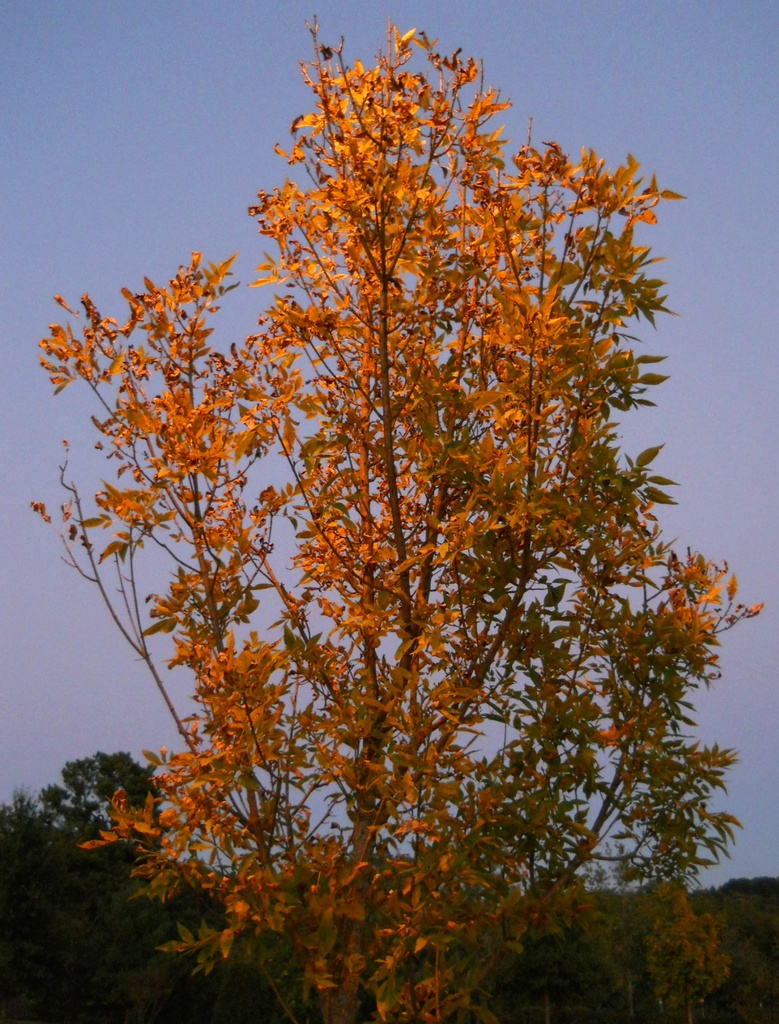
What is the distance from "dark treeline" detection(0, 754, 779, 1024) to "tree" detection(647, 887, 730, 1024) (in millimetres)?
432

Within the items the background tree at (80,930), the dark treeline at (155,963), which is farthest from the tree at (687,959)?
the background tree at (80,930)

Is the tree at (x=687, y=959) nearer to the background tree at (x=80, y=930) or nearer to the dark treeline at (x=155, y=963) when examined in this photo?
the dark treeline at (x=155, y=963)

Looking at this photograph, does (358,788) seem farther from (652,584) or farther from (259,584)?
(652,584)

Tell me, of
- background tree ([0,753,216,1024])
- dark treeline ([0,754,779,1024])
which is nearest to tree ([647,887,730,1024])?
dark treeline ([0,754,779,1024])

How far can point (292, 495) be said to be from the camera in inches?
168

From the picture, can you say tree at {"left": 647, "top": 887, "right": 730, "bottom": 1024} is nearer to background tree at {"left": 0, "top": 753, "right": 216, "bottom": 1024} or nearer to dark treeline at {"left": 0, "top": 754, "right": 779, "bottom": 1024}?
dark treeline at {"left": 0, "top": 754, "right": 779, "bottom": 1024}

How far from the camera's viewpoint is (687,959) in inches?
847

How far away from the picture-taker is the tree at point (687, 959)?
21594 mm

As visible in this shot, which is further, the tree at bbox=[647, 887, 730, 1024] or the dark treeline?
the dark treeline

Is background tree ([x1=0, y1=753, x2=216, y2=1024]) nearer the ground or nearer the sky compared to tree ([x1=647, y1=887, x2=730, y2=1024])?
nearer the sky

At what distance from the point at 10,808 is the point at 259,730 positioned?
24.0 metres

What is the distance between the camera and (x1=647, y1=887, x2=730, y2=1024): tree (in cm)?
2159

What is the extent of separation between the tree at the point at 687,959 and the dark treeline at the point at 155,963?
432mm

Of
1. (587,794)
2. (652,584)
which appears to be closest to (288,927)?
(587,794)
